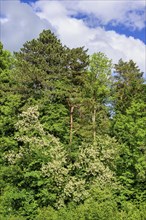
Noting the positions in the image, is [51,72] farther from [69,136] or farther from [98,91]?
[69,136]

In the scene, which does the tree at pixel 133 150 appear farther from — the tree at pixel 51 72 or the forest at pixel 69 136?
the tree at pixel 51 72

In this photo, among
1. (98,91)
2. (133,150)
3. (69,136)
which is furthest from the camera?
(98,91)

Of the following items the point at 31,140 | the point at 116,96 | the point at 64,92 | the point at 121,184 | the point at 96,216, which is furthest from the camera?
the point at 116,96

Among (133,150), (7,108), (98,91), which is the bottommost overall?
(133,150)

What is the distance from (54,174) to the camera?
3344cm

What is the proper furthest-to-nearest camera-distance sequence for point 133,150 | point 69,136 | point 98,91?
point 98,91, point 69,136, point 133,150

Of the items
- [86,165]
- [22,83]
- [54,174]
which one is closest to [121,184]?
[86,165]

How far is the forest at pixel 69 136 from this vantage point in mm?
33000

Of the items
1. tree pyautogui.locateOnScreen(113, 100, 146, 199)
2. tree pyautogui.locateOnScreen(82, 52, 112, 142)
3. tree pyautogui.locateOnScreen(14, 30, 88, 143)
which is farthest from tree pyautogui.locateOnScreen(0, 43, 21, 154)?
tree pyautogui.locateOnScreen(113, 100, 146, 199)

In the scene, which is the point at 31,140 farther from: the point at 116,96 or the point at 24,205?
the point at 116,96

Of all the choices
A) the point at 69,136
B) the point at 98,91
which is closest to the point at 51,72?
the point at 98,91

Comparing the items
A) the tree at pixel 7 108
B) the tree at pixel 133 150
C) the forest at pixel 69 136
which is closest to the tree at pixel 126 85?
the forest at pixel 69 136

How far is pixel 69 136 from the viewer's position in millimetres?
39375

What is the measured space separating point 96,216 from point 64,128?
14.7 meters
